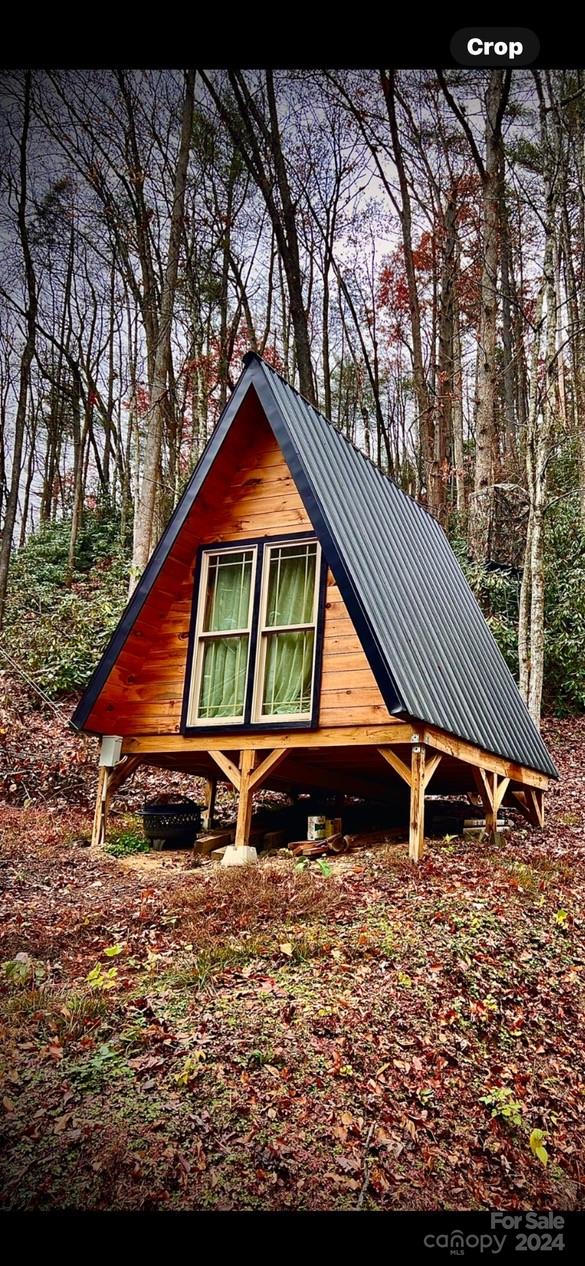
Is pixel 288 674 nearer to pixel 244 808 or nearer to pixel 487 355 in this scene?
pixel 244 808

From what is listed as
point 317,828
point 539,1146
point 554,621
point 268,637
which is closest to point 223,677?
point 268,637

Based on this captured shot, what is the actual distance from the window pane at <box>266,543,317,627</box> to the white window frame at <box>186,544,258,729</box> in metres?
0.21

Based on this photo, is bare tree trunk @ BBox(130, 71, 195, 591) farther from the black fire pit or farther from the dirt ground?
the dirt ground

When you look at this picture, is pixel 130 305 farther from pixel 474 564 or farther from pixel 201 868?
pixel 201 868

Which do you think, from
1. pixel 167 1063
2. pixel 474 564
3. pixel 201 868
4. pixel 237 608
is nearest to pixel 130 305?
pixel 474 564

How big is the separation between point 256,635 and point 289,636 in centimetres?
39

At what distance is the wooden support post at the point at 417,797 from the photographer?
→ 7.76 meters

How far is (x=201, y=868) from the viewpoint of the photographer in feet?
27.6

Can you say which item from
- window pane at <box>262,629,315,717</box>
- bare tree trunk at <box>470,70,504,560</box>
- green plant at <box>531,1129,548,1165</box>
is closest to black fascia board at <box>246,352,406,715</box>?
window pane at <box>262,629,315,717</box>

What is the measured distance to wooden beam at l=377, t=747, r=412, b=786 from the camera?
7840 millimetres

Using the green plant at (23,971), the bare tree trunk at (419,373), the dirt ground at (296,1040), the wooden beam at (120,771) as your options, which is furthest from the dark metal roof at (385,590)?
the bare tree trunk at (419,373)

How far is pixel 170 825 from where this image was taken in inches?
372
